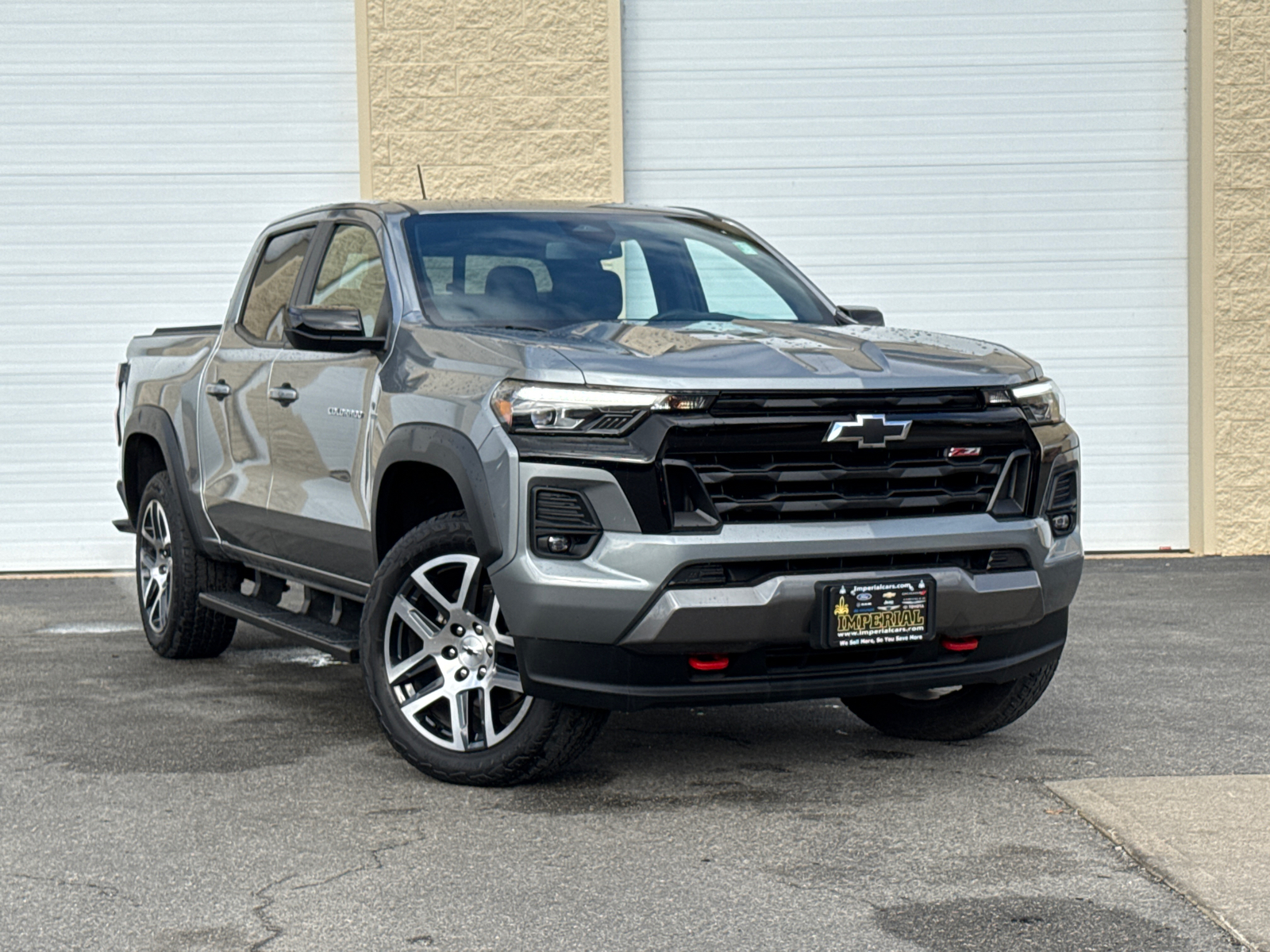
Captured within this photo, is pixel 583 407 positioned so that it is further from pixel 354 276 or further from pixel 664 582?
pixel 354 276

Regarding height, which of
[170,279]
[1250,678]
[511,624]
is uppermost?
[170,279]

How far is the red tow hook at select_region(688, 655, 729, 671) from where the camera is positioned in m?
4.68

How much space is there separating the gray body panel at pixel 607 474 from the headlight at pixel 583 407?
3 centimetres

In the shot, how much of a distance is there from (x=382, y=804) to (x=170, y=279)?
8078mm

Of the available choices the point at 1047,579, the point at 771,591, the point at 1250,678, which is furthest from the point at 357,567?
the point at 1250,678

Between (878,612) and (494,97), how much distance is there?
8268 mm

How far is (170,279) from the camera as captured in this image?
12.2 m

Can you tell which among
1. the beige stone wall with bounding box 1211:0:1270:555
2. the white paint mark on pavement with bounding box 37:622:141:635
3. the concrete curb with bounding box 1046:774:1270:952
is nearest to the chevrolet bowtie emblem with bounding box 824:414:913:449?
the concrete curb with bounding box 1046:774:1270:952

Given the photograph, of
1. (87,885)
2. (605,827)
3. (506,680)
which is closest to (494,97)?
(506,680)

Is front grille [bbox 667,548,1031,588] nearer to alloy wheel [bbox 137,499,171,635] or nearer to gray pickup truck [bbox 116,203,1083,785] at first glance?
gray pickup truck [bbox 116,203,1083,785]

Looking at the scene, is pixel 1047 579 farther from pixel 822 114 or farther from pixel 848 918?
pixel 822 114

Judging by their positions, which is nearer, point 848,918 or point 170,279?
point 848,918

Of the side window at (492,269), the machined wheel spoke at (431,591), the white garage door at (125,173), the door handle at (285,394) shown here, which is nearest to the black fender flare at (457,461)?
the machined wheel spoke at (431,591)

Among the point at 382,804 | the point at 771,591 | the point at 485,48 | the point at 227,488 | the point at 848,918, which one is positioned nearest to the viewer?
the point at 848,918
